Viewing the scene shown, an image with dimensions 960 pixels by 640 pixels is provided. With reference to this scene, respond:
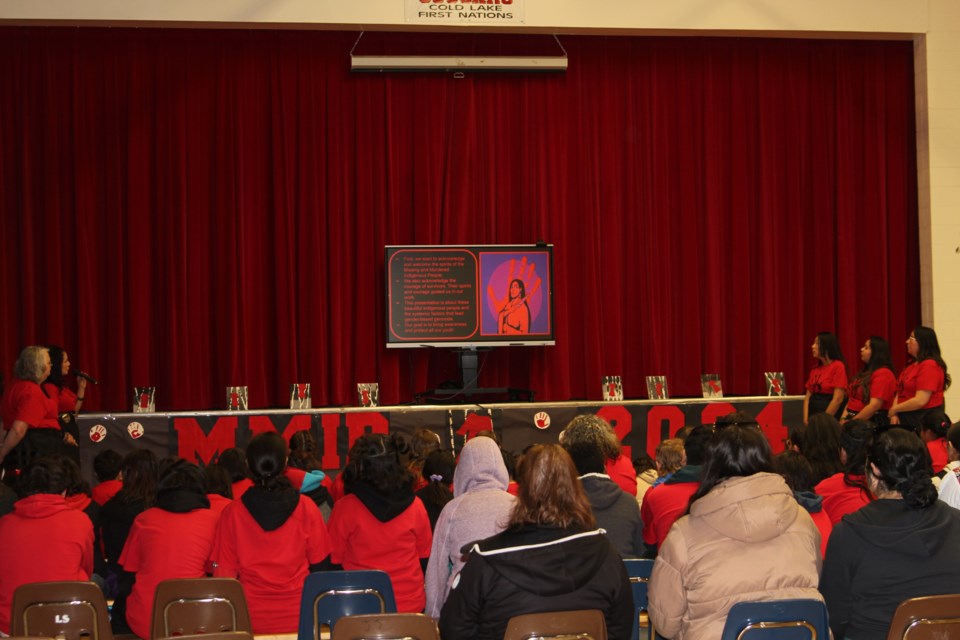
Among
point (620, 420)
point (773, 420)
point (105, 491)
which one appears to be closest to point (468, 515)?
point (105, 491)

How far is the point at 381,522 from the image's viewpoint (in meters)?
4.14

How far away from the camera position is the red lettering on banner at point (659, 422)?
30.7ft

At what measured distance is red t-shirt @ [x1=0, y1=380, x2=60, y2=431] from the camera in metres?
7.35

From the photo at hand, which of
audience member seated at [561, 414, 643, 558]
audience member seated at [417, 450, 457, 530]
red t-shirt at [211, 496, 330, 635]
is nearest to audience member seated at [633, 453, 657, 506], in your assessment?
audience member seated at [417, 450, 457, 530]

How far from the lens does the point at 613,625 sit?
3.04 metres

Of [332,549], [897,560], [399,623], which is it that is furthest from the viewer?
[332,549]

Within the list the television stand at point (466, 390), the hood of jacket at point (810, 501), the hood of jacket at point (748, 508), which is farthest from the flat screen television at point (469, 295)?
the hood of jacket at point (748, 508)

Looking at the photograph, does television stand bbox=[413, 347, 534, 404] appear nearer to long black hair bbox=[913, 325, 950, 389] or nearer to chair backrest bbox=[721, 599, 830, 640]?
long black hair bbox=[913, 325, 950, 389]

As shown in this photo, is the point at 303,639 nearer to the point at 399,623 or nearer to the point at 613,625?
the point at 399,623

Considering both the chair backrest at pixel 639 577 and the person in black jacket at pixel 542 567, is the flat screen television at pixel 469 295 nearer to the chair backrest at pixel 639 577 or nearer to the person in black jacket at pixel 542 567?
the chair backrest at pixel 639 577

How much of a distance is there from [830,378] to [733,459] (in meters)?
6.34

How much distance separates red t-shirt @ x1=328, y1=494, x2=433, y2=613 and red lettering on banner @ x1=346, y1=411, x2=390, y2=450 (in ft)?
15.4

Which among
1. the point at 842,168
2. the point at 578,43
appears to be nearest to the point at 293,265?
the point at 578,43

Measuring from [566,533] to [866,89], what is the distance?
9.69 meters
